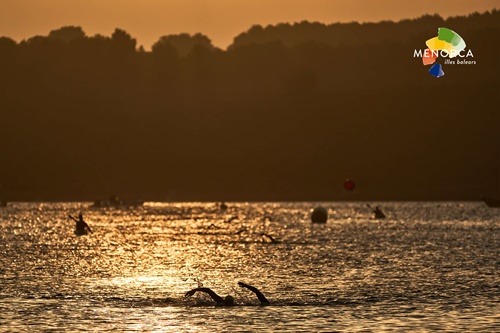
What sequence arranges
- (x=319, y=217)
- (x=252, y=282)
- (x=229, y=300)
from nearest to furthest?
(x=229, y=300) < (x=252, y=282) < (x=319, y=217)

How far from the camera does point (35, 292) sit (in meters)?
61.8

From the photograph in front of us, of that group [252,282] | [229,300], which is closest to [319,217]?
[252,282]

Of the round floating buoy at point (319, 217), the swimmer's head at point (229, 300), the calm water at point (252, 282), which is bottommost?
the calm water at point (252, 282)

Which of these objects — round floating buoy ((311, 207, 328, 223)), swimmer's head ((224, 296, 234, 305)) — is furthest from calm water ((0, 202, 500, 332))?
round floating buoy ((311, 207, 328, 223))

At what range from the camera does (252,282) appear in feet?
227

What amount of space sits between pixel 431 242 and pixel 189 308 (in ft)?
215

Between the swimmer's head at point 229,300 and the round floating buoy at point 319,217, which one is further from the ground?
the round floating buoy at point 319,217

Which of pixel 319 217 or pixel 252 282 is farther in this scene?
pixel 319 217

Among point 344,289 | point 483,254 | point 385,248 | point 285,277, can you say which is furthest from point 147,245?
point 344,289

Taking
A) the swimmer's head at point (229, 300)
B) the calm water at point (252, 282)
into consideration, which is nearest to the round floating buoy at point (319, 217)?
the calm water at point (252, 282)

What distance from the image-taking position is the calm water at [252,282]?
50.5 meters

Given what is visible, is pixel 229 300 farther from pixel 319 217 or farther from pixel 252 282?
pixel 319 217

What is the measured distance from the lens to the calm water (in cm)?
5050

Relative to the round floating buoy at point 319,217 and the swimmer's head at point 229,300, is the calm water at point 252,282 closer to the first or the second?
the swimmer's head at point 229,300
